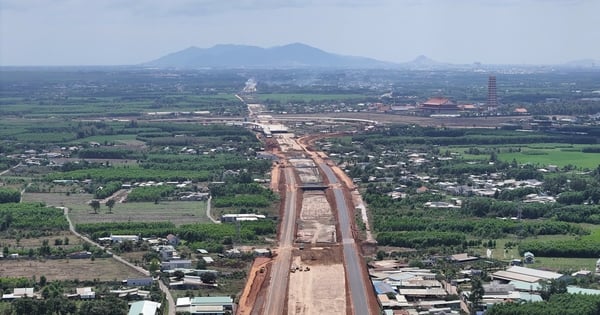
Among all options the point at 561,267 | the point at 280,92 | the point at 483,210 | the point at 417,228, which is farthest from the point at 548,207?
the point at 280,92

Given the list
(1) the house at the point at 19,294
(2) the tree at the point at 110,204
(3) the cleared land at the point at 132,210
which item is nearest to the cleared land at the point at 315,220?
(3) the cleared land at the point at 132,210

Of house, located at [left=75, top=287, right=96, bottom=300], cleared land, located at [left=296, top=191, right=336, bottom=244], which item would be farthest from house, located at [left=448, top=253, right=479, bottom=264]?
house, located at [left=75, top=287, right=96, bottom=300]

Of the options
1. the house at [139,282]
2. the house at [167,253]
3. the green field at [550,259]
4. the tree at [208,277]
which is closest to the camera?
the house at [139,282]

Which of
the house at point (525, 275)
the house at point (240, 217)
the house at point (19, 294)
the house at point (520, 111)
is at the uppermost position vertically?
the house at point (19, 294)

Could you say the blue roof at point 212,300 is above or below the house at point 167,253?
above

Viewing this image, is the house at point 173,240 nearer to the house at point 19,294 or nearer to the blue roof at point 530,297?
the house at point 19,294

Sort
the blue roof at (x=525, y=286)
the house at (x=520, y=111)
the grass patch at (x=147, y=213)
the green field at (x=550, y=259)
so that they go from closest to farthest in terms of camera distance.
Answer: the blue roof at (x=525, y=286)
the green field at (x=550, y=259)
the grass patch at (x=147, y=213)
the house at (x=520, y=111)

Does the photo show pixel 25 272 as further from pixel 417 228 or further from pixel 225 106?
pixel 225 106
